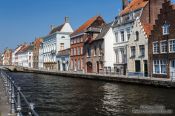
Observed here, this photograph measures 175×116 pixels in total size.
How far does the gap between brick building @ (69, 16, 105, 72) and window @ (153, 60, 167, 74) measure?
22.5 m

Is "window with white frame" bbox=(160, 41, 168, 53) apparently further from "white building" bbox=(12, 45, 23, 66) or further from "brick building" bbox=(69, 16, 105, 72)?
"white building" bbox=(12, 45, 23, 66)

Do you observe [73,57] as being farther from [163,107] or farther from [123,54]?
[163,107]

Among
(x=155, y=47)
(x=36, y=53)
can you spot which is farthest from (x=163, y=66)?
(x=36, y=53)

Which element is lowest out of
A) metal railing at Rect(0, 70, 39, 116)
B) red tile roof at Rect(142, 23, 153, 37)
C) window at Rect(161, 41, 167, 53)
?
metal railing at Rect(0, 70, 39, 116)

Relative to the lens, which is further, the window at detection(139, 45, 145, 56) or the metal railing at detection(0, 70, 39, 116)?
the window at detection(139, 45, 145, 56)

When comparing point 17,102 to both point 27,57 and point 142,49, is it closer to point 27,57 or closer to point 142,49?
point 142,49

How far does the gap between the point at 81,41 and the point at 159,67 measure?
29896 millimetres

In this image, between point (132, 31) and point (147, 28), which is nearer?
point (147, 28)

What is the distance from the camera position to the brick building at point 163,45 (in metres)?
36.9

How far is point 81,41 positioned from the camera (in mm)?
66438

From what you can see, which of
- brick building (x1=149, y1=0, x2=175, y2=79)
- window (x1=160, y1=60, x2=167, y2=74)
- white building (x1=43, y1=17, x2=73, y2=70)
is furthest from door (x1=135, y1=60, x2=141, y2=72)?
white building (x1=43, y1=17, x2=73, y2=70)

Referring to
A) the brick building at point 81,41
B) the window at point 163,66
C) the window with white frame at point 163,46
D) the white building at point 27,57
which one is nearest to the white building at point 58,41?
the brick building at point 81,41

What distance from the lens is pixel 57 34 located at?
276 ft

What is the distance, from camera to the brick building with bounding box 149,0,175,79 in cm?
3691
